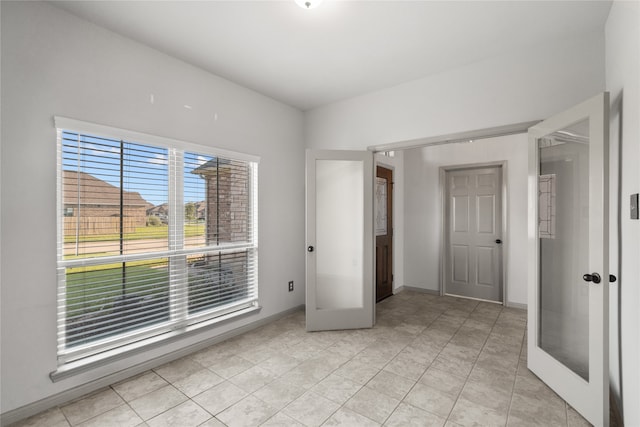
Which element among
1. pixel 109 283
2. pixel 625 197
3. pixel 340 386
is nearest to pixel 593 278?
pixel 625 197

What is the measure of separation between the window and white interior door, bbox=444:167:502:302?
10.8 feet

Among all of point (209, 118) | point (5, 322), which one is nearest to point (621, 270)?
point (209, 118)

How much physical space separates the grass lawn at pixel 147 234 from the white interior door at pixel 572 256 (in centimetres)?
299

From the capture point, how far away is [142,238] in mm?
2516

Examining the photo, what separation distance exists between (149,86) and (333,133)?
211 cm

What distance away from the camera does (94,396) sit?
6.98 feet

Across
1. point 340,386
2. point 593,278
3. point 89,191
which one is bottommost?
point 340,386

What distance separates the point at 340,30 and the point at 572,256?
2408 mm

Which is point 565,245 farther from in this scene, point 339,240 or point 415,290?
point 415,290

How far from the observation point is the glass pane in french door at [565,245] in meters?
1.96

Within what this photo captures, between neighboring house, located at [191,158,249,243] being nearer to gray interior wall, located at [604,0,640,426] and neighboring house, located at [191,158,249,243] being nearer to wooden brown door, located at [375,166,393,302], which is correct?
wooden brown door, located at [375,166,393,302]

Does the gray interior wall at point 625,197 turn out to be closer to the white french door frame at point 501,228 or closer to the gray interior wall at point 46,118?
the white french door frame at point 501,228

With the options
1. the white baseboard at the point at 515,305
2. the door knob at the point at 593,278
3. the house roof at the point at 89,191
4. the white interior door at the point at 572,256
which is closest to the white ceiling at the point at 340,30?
the white interior door at the point at 572,256

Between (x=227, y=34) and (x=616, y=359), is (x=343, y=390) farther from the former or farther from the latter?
(x=227, y=34)
